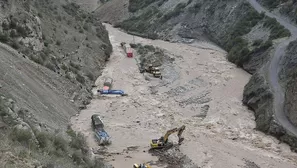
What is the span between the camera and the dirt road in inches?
1391

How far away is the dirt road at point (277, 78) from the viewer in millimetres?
35344

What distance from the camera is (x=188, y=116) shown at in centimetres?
3978

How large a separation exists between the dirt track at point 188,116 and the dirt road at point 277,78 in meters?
2.01

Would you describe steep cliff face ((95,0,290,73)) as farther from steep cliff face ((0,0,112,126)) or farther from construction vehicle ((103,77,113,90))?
steep cliff face ((0,0,112,126))

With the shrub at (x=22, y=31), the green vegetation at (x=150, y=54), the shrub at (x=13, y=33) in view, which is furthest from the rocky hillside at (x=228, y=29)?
the shrub at (x=13, y=33)

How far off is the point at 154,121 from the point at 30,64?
11926 millimetres

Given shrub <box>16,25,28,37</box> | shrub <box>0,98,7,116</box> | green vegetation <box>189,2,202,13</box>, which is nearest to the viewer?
shrub <box>0,98,7,116</box>

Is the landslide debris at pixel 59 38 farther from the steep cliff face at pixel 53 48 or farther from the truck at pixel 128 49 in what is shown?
the truck at pixel 128 49

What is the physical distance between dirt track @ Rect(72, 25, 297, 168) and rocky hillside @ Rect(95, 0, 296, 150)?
1.61 meters

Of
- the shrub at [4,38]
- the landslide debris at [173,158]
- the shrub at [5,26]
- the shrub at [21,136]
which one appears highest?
the shrub at [5,26]

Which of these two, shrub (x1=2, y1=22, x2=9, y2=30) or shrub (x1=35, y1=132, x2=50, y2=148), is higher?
shrub (x1=2, y1=22, x2=9, y2=30)

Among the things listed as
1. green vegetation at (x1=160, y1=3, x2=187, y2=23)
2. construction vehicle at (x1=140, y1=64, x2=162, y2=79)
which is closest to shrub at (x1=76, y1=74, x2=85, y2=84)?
construction vehicle at (x1=140, y1=64, x2=162, y2=79)

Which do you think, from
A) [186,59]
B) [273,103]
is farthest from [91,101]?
[186,59]

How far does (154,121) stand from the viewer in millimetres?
37438
